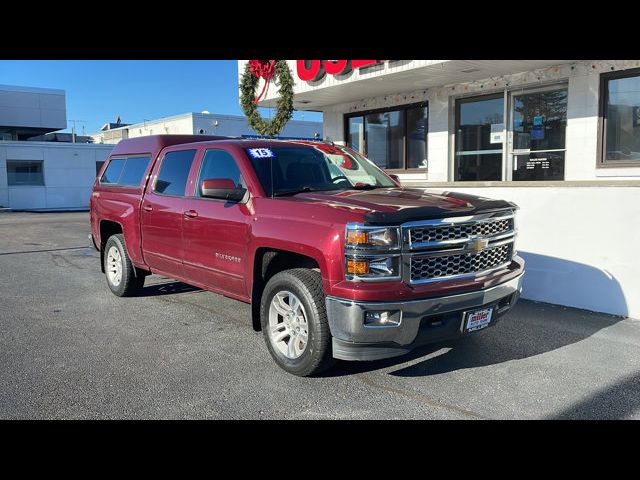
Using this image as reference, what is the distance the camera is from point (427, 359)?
486 centimetres

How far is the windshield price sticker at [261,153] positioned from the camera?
5234 mm

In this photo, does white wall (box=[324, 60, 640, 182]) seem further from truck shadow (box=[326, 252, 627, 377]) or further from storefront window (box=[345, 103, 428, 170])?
truck shadow (box=[326, 252, 627, 377])

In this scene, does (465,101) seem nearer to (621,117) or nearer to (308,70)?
(621,117)

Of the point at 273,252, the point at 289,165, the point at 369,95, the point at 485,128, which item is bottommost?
the point at 273,252

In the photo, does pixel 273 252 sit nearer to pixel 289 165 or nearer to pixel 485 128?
pixel 289 165

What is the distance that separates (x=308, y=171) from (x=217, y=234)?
1059mm

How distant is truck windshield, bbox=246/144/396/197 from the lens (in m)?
5.05

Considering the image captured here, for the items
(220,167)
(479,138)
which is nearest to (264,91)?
(479,138)

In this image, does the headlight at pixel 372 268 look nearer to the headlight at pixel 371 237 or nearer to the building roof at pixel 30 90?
the headlight at pixel 371 237

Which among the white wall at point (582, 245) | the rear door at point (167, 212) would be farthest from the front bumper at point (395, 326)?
the white wall at point (582, 245)

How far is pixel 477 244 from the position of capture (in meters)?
4.28

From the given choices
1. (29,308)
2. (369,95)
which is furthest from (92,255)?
(369,95)
